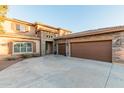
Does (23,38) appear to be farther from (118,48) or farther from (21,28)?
(118,48)

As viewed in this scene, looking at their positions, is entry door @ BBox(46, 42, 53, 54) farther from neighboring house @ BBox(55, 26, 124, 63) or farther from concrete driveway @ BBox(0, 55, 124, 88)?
concrete driveway @ BBox(0, 55, 124, 88)

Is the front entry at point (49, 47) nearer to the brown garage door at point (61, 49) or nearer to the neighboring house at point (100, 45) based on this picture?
the brown garage door at point (61, 49)

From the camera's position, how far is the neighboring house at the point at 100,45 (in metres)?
8.23

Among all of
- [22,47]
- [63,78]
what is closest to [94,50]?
A: [63,78]

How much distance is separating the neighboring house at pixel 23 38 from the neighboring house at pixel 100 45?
502 centimetres

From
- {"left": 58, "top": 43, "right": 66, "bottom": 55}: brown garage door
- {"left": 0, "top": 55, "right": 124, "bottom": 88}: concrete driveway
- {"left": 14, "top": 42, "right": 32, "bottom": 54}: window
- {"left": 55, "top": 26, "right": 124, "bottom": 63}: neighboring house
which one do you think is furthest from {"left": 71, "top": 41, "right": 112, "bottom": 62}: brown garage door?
{"left": 14, "top": 42, "right": 32, "bottom": 54}: window

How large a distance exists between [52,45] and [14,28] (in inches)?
283

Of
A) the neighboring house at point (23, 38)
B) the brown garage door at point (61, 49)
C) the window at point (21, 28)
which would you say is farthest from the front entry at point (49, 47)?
the window at point (21, 28)

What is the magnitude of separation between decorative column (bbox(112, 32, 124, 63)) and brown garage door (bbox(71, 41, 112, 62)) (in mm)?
397

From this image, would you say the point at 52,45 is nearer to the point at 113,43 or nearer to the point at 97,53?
the point at 97,53

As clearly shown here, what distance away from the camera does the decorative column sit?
805 centimetres

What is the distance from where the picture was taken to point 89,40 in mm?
10578
